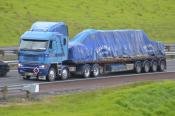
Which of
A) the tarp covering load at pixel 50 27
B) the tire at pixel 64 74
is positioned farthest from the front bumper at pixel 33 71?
the tarp covering load at pixel 50 27

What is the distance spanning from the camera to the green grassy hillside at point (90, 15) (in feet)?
226

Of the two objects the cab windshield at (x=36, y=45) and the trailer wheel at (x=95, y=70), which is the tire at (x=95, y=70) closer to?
the trailer wheel at (x=95, y=70)

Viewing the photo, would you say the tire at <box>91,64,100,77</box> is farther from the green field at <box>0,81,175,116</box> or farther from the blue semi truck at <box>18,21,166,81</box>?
the green field at <box>0,81,175,116</box>

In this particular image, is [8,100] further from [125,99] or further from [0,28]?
[0,28]

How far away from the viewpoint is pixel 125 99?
2886cm

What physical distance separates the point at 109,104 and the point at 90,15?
50777 mm

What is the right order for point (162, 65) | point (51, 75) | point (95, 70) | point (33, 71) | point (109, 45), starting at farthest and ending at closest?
point (162, 65) < point (109, 45) < point (95, 70) < point (51, 75) < point (33, 71)

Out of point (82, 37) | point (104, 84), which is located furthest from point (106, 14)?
point (104, 84)

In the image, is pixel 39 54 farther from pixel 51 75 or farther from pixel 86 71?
pixel 86 71

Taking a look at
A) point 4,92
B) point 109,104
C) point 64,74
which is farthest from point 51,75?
point 109,104

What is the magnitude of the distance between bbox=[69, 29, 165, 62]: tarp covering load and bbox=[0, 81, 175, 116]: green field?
814 cm

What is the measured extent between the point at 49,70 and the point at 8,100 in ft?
33.7

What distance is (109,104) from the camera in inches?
1088

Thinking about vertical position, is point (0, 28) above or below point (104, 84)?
above
